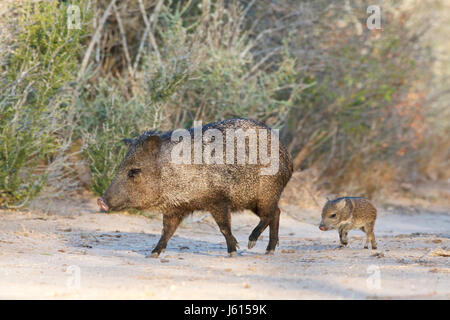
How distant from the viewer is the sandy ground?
4.65m

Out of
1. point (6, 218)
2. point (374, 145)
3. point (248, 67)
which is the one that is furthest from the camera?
point (374, 145)

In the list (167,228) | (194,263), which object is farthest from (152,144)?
(194,263)

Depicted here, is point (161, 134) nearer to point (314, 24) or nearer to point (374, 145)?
point (314, 24)

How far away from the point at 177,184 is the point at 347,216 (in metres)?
1.95

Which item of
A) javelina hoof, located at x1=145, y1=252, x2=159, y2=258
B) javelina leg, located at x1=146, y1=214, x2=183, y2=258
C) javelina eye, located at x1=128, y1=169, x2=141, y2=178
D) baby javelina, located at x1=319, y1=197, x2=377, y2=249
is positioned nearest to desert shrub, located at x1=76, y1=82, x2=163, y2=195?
javelina eye, located at x1=128, y1=169, x2=141, y2=178

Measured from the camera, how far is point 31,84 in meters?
8.67

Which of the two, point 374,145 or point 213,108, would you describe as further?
point 374,145

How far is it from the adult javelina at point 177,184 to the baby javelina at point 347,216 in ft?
2.94

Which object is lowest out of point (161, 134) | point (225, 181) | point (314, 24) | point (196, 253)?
point (196, 253)

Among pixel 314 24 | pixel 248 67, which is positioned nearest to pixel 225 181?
pixel 248 67

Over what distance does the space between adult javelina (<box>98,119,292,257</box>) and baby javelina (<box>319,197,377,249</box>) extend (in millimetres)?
895

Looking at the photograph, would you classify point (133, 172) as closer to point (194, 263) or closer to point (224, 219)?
point (224, 219)

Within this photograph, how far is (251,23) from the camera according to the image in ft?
44.2

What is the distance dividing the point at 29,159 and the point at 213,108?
3100 mm
